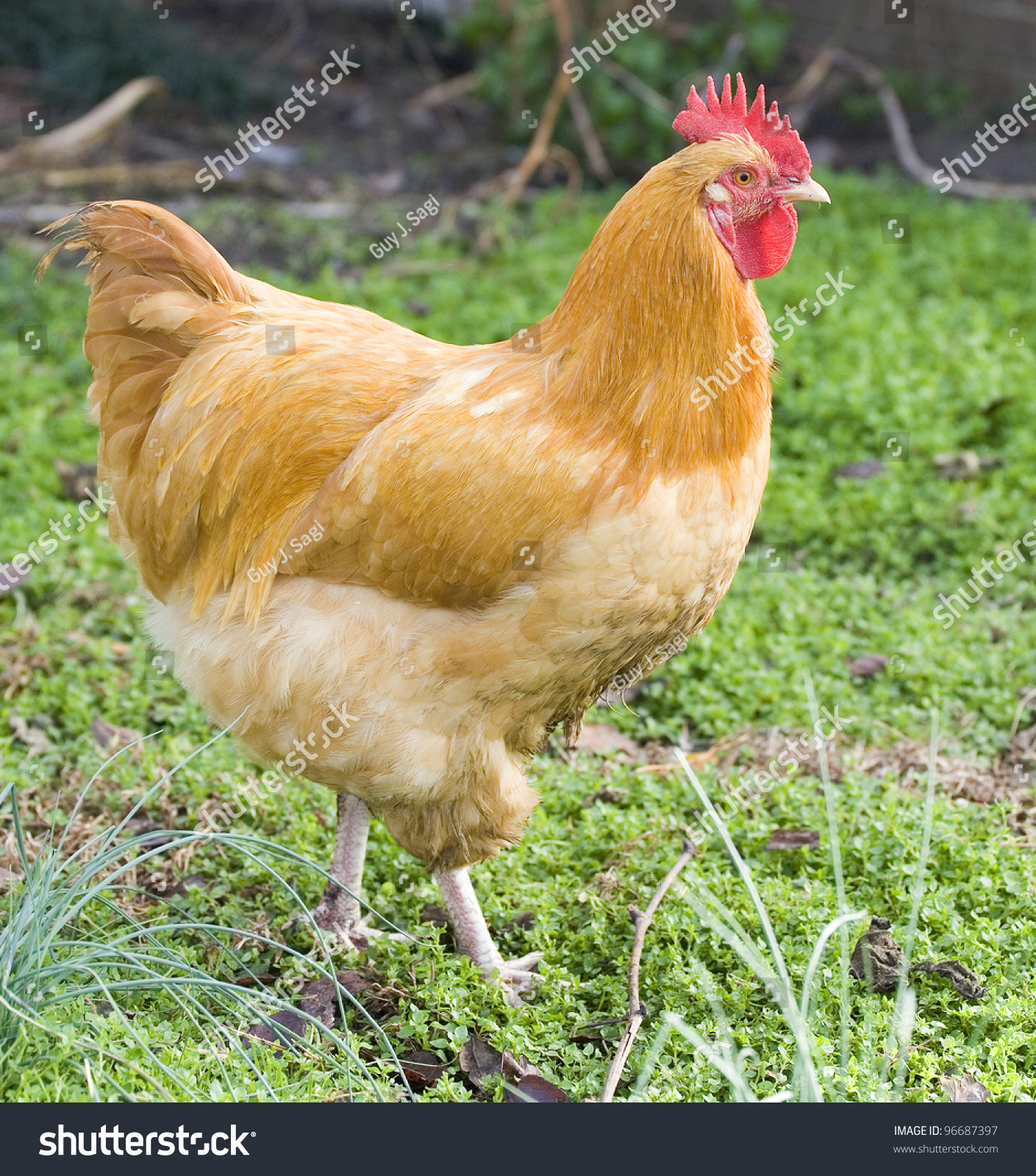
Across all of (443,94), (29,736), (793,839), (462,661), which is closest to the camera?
(462,661)

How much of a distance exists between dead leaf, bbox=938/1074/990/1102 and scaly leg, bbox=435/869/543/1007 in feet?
3.67

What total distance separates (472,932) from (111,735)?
163 cm

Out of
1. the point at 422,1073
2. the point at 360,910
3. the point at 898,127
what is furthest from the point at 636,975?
the point at 898,127

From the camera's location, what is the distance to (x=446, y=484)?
9.70ft

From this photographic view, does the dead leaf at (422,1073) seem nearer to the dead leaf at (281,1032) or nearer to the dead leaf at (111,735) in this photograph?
the dead leaf at (281,1032)

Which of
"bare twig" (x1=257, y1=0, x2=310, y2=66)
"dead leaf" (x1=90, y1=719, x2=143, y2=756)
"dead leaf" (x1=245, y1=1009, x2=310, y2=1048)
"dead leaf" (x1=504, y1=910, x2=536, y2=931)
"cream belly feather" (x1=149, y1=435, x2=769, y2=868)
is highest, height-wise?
"bare twig" (x1=257, y1=0, x2=310, y2=66)

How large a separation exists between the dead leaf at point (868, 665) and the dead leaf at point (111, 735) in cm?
269

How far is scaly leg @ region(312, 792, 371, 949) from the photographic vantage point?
12.0 feet

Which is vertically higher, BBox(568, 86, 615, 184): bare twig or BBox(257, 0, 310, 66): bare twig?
BBox(257, 0, 310, 66): bare twig

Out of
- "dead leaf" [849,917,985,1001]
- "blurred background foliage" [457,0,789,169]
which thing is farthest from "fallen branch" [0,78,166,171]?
"dead leaf" [849,917,985,1001]

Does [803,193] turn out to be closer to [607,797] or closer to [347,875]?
[607,797]

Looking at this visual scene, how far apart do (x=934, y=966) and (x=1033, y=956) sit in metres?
0.31

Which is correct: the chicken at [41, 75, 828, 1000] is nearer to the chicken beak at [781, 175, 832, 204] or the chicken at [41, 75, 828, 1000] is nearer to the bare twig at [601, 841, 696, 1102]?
the chicken beak at [781, 175, 832, 204]

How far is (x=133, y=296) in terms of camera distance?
344 cm
